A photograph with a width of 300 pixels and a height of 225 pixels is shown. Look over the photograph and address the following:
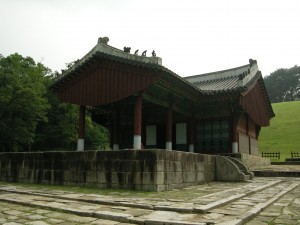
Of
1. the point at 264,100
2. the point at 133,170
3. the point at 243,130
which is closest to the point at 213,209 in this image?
the point at 133,170

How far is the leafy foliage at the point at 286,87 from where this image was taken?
338 ft

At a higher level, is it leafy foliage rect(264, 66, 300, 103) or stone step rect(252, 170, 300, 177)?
leafy foliage rect(264, 66, 300, 103)

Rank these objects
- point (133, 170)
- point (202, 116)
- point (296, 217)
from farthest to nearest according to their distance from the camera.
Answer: point (202, 116) → point (133, 170) → point (296, 217)

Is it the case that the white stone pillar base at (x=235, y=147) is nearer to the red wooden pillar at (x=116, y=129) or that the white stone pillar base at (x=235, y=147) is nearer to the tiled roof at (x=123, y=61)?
the tiled roof at (x=123, y=61)

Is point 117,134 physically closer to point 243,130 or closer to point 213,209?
point 243,130

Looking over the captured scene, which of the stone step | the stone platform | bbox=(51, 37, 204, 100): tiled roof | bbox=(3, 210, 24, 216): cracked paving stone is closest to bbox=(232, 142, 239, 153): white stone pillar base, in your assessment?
the stone step

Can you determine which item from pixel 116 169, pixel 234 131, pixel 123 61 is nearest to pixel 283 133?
pixel 234 131

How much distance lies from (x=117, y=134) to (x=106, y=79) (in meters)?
5.69

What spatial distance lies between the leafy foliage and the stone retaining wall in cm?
9813

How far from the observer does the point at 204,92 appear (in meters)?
17.8

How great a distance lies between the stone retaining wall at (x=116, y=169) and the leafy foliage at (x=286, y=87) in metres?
98.1

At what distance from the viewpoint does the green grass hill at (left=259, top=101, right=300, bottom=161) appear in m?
41.8

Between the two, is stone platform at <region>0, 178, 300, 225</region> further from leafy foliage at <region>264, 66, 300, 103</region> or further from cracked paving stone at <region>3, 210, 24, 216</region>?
leafy foliage at <region>264, 66, 300, 103</region>

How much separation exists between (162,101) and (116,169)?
6.54 meters
